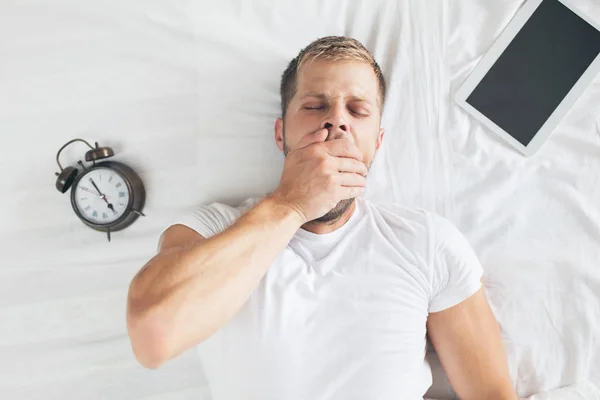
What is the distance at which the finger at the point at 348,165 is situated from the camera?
947mm

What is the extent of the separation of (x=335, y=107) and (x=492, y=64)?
0.48 meters

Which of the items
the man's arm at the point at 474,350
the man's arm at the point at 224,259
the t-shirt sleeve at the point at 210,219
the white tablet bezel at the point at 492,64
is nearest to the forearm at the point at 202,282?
the man's arm at the point at 224,259

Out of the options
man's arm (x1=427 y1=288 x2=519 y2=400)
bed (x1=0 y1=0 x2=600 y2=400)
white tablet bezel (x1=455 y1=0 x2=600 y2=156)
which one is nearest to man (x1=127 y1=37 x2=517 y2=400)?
man's arm (x1=427 y1=288 x2=519 y2=400)

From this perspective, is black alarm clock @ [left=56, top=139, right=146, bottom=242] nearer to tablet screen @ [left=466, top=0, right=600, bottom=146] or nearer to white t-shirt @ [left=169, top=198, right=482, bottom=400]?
white t-shirt @ [left=169, top=198, right=482, bottom=400]

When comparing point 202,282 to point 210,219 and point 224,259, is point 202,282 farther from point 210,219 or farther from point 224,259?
point 210,219

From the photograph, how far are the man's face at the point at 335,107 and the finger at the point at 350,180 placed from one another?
0.19 feet

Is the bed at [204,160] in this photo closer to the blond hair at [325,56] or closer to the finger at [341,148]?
the blond hair at [325,56]

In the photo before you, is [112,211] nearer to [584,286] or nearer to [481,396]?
[481,396]

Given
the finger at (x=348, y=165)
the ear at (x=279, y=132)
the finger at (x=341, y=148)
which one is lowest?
the ear at (x=279, y=132)

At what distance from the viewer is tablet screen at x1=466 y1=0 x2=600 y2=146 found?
3.97 feet

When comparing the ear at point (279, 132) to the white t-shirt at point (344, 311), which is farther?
the ear at point (279, 132)

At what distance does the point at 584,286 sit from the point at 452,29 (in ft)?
2.25

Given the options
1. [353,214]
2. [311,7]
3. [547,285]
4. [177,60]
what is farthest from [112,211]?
[547,285]

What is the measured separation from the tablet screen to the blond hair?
0.31m
